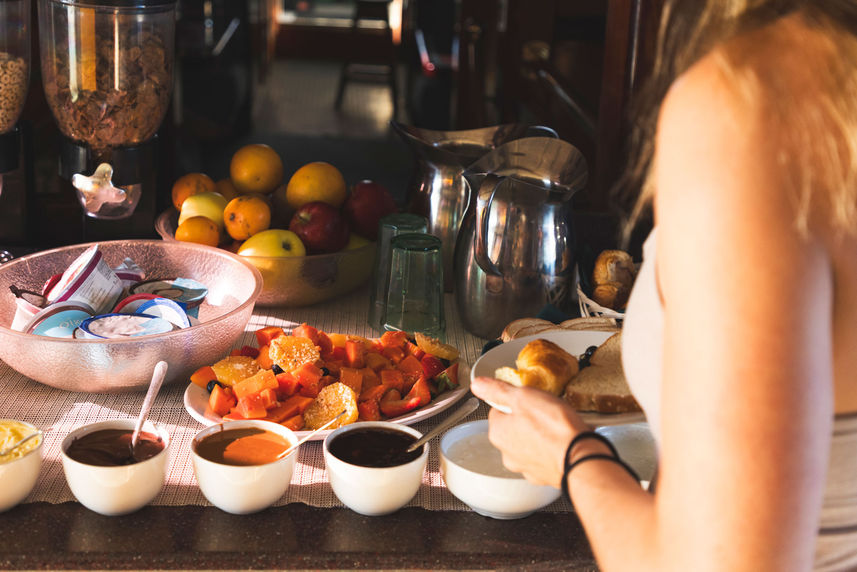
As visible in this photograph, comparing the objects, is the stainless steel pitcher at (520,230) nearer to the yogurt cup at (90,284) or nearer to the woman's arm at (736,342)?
the yogurt cup at (90,284)

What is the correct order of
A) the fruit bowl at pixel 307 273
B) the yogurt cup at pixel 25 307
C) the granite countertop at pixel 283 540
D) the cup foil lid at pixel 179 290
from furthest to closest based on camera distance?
the fruit bowl at pixel 307 273 → the cup foil lid at pixel 179 290 → the yogurt cup at pixel 25 307 → the granite countertop at pixel 283 540

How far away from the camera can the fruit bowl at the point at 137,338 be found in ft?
3.70

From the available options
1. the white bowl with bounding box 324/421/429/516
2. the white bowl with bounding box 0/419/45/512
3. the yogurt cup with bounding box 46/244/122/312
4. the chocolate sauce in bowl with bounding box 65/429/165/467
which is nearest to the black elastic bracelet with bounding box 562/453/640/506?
the white bowl with bounding box 324/421/429/516

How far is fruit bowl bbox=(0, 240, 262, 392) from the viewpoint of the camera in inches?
44.4

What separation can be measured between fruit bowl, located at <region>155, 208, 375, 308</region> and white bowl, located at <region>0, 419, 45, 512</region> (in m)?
0.57

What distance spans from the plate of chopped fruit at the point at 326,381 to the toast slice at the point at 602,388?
0.22 meters

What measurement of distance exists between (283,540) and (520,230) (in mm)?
637

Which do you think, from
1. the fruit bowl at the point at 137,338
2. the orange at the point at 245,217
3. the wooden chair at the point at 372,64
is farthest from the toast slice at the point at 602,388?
the wooden chair at the point at 372,64

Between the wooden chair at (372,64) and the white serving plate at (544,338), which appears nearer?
the white serving plate at (544,338)

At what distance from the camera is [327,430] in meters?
1.07

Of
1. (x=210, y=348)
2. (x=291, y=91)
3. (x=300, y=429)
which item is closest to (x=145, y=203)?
(x=210, y=348)

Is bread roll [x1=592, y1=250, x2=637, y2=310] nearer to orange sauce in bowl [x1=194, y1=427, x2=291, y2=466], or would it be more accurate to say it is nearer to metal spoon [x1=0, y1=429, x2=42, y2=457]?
orange sauce in bowl [x1=194, y1=427, x2=291, y2=466]

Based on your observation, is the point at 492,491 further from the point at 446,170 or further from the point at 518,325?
the point at 446,170

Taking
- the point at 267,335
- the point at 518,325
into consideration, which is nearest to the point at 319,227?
the point at 267,335
